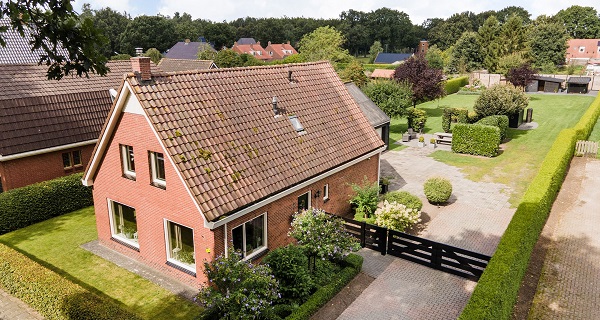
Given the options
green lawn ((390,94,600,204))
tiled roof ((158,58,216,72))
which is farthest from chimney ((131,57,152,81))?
tiled roof ((158,58,216,72))

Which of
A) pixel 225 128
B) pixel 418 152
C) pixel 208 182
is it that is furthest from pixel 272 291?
pixel 418 152

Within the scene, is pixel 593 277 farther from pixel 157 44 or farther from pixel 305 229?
pixel 157 44

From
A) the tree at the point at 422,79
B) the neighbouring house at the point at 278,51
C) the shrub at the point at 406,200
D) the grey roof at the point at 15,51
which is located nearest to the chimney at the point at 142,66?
the shrub at the point at 406,200

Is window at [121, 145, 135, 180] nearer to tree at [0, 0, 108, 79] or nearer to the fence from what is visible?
tree at [0, 0, 108, 79]

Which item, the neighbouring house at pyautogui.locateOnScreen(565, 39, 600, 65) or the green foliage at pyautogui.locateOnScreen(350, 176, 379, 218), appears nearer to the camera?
the green foliage at pyautogui.locateOnScreen(350, 176, 379, 218)

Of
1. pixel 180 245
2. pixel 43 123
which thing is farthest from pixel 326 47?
pixel 180 245

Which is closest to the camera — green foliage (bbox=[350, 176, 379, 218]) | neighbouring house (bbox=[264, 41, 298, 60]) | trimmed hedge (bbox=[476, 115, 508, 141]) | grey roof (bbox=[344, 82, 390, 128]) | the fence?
the fence
